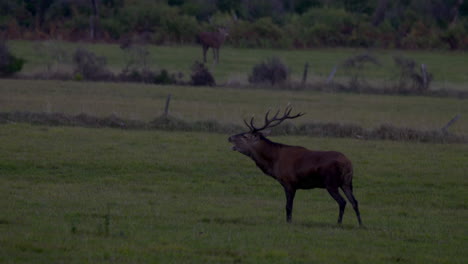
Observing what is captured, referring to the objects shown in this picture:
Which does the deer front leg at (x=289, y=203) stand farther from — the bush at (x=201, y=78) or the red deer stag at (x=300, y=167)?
the bush at (x=201, y=78)

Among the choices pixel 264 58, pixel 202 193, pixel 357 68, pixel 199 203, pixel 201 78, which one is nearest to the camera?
pixel 199 203

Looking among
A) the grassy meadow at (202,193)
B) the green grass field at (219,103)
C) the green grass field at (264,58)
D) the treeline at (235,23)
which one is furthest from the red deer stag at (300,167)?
the treeline at (235,23)

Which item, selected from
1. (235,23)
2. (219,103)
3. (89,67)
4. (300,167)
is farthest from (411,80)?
(300,167)

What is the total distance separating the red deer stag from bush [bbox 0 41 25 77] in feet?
94.9

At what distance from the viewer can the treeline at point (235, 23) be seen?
65.9 meters

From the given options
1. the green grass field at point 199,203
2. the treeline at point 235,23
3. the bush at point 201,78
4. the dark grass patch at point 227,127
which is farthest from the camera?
the treeline at point 235,23

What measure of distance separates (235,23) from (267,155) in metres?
53.5

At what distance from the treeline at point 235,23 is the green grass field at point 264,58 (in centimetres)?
278

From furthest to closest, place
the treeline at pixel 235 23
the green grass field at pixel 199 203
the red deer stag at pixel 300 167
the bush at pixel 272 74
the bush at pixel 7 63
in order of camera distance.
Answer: the treeline at pixel 235 23, the bush at pixel 272 74, the bush at pixel 7 63, the red deer stag at pixel 300 167, the green grass field at pixel 199 203

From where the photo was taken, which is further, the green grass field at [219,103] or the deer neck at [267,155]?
the green grass field at [219,103]

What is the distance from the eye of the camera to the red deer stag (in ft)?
43.9

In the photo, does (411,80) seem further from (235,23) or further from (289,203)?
(289,203)

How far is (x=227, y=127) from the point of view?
1032 inches

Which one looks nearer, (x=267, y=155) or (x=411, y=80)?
(x=267, y=155)
